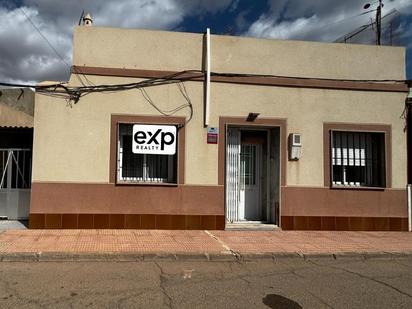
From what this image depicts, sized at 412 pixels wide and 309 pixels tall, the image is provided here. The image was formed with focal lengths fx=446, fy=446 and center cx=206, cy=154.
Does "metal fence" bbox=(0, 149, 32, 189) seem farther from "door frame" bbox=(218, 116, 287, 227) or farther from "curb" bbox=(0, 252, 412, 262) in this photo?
"door frame" bbox=(218, 116, 287, 227)

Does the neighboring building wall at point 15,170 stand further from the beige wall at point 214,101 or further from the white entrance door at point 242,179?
the white entrance door at point 242,179

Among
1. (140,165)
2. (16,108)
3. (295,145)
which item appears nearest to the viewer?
(140,165)

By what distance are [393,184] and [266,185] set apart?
3.20m

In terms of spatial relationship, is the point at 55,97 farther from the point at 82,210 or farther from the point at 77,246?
the point at 77,246

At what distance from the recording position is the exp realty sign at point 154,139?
→ 10.4 m

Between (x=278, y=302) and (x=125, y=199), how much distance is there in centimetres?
557

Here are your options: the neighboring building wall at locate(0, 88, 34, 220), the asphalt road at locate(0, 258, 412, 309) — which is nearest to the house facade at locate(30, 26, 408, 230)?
the neighboring building wall at locate(0, 88, 34, 220)

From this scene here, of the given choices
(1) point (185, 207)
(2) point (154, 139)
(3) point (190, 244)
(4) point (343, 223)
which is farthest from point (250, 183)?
(3) point (190, 244)

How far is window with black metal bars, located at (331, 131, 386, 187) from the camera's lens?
449 inches

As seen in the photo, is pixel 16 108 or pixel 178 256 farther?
pixel 16 108

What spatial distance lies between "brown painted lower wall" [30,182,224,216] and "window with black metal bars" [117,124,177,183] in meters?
0.36

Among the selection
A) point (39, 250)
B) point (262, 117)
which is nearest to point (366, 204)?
point (262, 117)

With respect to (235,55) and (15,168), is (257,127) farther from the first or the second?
(15,168)

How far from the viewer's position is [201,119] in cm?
1067
